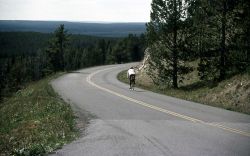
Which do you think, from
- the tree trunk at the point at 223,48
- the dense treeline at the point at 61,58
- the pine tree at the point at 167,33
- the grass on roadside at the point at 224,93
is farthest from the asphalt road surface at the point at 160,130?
the dense treeline at the point at 61,58

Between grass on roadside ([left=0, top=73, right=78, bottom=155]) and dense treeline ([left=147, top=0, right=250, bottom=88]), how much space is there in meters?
10.1

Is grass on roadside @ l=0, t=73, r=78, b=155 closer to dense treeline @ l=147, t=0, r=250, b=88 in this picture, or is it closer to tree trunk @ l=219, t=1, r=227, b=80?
dense treeline @ l=147, t=0, r=250, b=88

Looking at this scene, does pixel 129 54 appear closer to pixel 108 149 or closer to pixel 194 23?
pixel 194 23

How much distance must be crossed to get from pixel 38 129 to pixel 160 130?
487cm

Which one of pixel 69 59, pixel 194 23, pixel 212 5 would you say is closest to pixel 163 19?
pixel 194 23

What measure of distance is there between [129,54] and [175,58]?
94.7 m

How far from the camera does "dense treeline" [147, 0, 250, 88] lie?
25906 mm

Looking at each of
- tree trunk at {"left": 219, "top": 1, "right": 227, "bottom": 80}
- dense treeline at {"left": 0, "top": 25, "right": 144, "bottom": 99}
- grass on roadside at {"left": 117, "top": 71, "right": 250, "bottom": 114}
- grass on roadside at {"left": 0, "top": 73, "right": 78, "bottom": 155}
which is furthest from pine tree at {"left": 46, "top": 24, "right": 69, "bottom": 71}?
grass on roadside at {"left": 0, "top": 73, "right": 78, "bottom": 155}

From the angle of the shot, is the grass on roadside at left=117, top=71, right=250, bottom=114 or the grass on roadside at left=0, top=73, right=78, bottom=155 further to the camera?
the grass on roadside at left=117, top=71, right=250, bottom=114

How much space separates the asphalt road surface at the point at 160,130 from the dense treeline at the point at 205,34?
593cm

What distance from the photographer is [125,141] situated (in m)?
12.6

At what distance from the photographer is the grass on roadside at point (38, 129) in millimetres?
12555

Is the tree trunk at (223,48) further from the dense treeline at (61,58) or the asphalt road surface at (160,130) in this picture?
the dense treeline at (61,58)

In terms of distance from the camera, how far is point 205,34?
27734 mm
